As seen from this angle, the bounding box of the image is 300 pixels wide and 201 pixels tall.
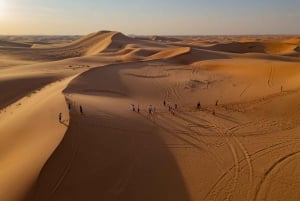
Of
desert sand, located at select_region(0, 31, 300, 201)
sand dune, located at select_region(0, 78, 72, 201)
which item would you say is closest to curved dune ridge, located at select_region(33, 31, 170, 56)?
desert sand, located at select_region(0, 31, 300, 201)

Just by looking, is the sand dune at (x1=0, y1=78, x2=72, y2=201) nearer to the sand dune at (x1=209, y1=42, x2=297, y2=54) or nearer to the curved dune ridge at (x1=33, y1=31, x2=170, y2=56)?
the curved dune ridge at (x1=33, y1=31, x2=170, y2=56)

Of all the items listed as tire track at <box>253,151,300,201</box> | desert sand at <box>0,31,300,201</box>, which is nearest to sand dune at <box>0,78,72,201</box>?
desert sand at <box>0,31,300,201</box>

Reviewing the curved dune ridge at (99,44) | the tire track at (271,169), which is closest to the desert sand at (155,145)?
the tire track at (271,169)

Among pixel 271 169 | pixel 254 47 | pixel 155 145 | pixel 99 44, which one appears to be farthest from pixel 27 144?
pixel 99 44

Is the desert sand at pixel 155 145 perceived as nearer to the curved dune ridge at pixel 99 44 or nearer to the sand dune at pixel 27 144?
the sand dune at pixel 27 144

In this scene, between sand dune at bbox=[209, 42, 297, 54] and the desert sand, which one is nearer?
the desert sand

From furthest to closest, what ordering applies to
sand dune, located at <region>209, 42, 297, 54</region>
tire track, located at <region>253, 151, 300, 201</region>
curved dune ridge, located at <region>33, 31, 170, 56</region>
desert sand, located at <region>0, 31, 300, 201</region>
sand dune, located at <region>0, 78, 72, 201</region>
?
curved dune ridge, located at <region>33, 31, 170, 56</region>, sand dune, located at <region>209, 42, 297, 54</region>, tire track, located at <region>253, 151, 300, 201</region>, desert sand, located at <region>0, 31, 300, 201</region>, sand dune, located at <region>0, 78, 72, 201</region>

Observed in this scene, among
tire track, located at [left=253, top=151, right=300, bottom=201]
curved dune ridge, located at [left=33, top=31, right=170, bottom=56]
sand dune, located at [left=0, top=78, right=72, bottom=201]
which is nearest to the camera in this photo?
sand dune, located at [left=0, top=78, right=72, bottom=201]

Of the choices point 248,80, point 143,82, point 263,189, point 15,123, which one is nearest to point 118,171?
point 263,189

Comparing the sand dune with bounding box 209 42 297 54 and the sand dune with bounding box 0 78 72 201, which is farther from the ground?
the sand dune with bounding box 209 42 297 54

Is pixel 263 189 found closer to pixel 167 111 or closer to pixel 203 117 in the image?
pixel 203 117

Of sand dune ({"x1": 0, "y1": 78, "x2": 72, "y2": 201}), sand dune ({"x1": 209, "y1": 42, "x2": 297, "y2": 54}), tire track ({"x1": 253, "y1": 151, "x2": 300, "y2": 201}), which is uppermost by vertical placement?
sand dune ({"x1": 209, "y1": 42, "x2": 297, "y2": 54})
